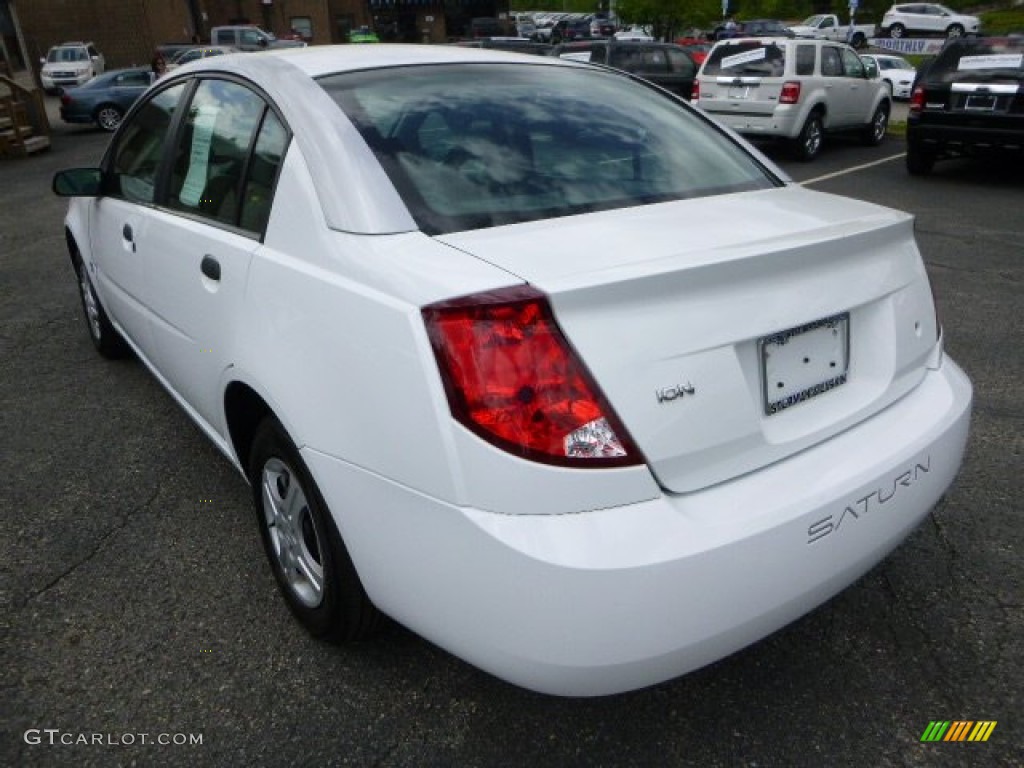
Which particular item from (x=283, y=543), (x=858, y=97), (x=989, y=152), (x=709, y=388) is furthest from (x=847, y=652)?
(x=858, y=97)

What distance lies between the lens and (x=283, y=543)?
2.39m

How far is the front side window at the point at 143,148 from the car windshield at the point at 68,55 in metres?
30.8

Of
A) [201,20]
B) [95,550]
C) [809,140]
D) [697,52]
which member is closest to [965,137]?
[809,140]

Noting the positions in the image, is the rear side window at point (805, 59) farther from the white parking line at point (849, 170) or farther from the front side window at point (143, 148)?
the front side window at point (143, 148)

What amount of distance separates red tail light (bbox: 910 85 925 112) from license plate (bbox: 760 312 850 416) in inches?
378

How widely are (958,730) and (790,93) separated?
37.6ft

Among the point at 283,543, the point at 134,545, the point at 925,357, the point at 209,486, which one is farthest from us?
the point at 209,486

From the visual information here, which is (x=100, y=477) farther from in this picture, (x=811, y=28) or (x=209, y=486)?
(x=811, y=28)

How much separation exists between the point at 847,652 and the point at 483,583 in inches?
49.8

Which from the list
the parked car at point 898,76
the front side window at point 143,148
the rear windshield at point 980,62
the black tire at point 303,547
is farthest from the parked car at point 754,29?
the black tire at point 303,547

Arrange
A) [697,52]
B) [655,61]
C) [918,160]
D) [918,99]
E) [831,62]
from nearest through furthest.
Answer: [918,99] → [918,160] → [831,62] → [655,61] → [697,52]

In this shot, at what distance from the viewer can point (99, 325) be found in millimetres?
4461

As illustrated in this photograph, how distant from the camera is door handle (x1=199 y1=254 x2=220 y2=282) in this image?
7.87ft

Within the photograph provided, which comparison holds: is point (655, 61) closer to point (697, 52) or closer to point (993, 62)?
point (993, 62)
